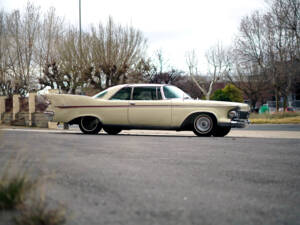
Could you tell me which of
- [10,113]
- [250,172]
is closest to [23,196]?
[250,172]

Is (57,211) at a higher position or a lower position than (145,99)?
lower

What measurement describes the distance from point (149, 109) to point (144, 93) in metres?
0.55

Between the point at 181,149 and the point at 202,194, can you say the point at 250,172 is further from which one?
the point at 181,149

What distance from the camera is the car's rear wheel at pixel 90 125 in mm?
11852

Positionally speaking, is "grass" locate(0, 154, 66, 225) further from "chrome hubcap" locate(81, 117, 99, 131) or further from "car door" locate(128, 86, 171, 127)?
"chrome hubcap" locate(81, 117, 99, 131)

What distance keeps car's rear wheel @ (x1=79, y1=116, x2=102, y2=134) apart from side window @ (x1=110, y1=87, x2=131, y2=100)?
0.80 metres

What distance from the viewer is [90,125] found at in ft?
39.1

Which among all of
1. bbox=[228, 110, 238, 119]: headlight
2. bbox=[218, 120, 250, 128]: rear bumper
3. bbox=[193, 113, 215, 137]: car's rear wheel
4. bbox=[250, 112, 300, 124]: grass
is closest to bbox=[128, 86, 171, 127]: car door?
bbox=[193, 113, 215, 137]: car's rear wheel

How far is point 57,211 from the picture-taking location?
10.8 ft

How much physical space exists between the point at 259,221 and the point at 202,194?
877mm

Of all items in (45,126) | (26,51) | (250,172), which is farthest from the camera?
(26,51)

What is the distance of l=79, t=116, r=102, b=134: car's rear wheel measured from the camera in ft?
38.9

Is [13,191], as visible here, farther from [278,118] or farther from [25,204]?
[278,118]

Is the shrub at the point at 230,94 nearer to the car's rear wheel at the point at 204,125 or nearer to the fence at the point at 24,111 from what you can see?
the fence at the point at 24,111
